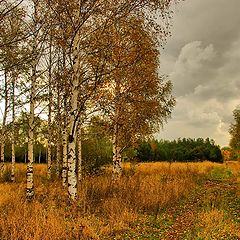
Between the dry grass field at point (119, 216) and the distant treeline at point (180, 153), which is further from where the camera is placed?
the distant treeline at point (180, 153)

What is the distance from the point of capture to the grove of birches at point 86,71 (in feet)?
33.4

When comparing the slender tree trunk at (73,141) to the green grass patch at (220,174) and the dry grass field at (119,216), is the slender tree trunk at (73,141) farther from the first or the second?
the green grass patch at (220,174)

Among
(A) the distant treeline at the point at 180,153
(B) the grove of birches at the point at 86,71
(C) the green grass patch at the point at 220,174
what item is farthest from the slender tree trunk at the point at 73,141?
(A) the distant treeline at the point at 180,153

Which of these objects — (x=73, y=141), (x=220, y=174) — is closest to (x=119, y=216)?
(x=73, y=141)

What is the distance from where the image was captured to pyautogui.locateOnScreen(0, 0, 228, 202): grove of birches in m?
10.2

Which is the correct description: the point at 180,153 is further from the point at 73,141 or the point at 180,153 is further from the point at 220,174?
the point at 73,141

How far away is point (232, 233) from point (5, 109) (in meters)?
17.0

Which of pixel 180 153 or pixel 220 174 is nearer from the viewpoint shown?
pixel 220 174

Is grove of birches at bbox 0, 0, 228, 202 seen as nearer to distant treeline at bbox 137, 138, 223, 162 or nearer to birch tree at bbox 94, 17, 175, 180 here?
birch tree at bbox 94, 17, 175, 180

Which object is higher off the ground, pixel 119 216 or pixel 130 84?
pixel 130 84

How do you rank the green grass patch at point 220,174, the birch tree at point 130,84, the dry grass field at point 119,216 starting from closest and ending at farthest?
the dry grass field at point 119,216
the birch tree at point 130,84
the green grass patch at point 220,174

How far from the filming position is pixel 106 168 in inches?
906

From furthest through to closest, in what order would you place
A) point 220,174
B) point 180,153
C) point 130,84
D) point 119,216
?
1. point 180,153
2. point 220,174
3. point 130,84
4. point 119,216

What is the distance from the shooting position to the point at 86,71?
10805 mm
